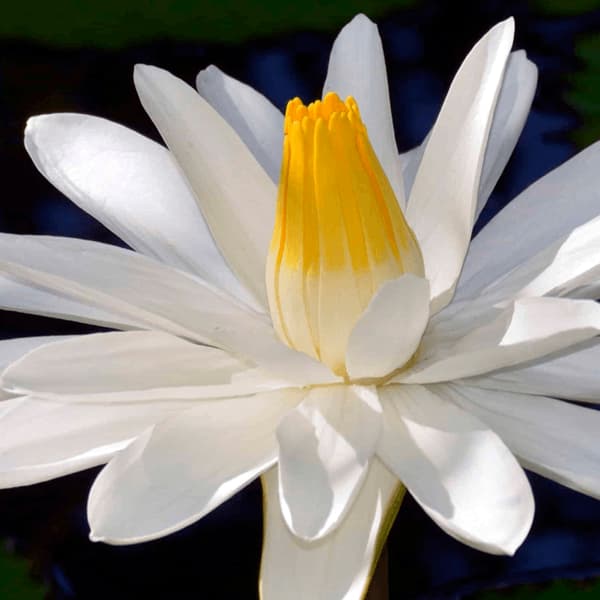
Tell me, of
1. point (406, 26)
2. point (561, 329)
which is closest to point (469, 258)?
point (561, 329)

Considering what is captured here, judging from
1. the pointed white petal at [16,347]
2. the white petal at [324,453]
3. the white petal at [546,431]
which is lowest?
the white petal at [546,431]

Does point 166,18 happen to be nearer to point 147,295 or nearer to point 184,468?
point 147,295

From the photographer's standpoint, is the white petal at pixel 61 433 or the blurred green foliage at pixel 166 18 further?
the blurred green foliage at pixel 166 18

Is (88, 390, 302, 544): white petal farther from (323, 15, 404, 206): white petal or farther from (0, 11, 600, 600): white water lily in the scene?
(323, 15, 404, 206): white petal

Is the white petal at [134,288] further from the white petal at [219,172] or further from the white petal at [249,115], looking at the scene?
the white petal at [249,115]

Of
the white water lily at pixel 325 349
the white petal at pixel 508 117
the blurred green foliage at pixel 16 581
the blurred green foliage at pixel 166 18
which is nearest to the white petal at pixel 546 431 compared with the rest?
the white water lily at pixel 325 349

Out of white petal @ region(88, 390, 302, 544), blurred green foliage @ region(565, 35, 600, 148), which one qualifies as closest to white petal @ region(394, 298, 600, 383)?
white petal @ region(88, 390, 302, 544)
